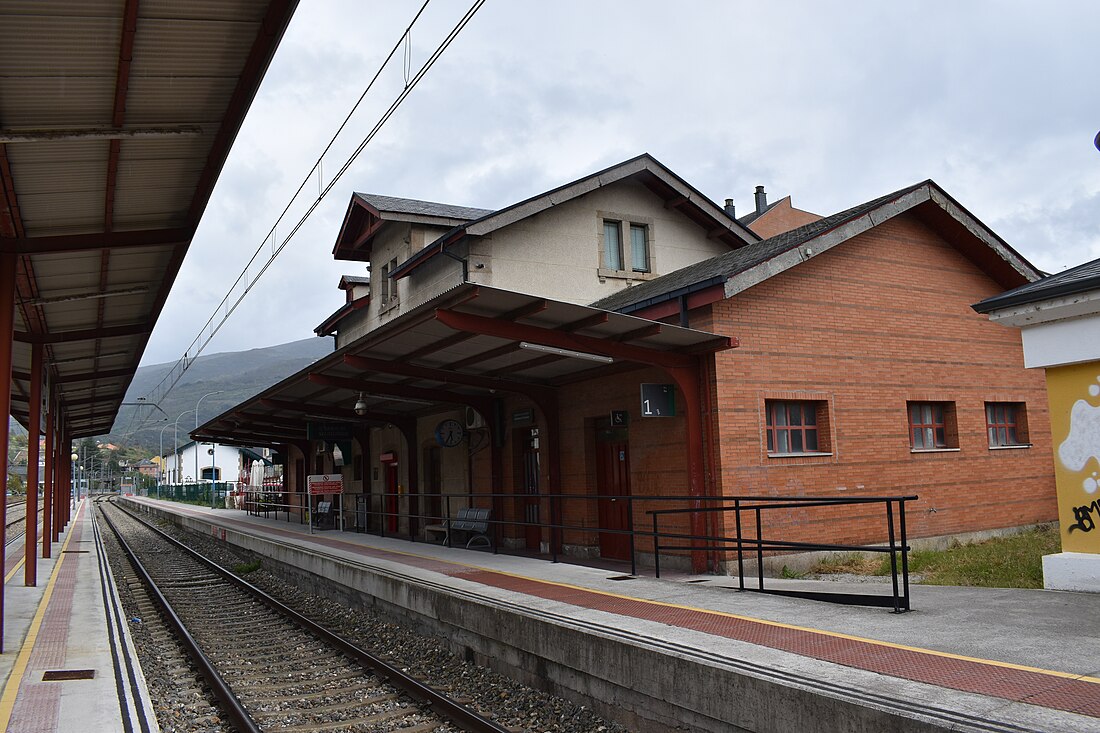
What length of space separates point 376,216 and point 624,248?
646 cm

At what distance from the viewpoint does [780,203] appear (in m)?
35.2

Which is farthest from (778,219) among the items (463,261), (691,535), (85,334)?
(85,334)

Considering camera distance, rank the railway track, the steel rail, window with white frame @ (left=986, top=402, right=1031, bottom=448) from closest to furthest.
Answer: the steel rail
the railway track
window with white frame @ (left=986, top=402, right=1031, bottom=448)

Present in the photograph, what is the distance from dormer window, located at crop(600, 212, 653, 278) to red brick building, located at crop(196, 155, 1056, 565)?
49 millimetres

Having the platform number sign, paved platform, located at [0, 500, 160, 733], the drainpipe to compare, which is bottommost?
paved platform, located at [0, 500, 160, 733]

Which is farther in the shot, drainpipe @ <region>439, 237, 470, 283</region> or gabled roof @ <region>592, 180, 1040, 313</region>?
drainpipe @ <region>439, 237, 470, 283</region>

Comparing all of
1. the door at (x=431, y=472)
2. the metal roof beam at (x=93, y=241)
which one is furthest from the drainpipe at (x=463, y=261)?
the metal roof beam at (x=93, y=241)

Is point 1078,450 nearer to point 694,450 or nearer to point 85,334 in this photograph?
point 694,450

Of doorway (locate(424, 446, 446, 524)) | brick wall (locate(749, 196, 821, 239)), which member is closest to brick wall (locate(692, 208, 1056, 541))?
doorway (locate(424, 446, 446, 524))

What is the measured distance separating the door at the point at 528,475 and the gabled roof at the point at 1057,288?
30.8ft

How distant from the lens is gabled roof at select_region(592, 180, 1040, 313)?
1207 cm

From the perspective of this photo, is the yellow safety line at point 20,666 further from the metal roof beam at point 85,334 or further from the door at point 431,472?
the door at point 431,472

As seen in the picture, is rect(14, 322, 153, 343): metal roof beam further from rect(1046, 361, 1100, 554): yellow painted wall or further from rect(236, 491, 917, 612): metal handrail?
rect(1046, 361, 1100, 554): yellow painted wall

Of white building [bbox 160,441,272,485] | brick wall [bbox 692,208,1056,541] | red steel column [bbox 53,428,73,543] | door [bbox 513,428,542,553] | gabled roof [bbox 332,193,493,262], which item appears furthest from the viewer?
white building [bbox 160,441,272,485]
